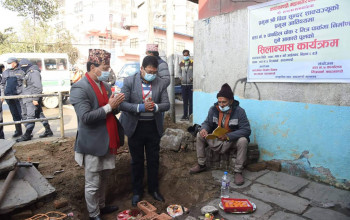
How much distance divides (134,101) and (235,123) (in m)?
1.56

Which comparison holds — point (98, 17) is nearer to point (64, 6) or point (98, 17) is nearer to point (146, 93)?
point (64, 6)

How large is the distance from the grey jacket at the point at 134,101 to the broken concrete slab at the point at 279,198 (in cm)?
149

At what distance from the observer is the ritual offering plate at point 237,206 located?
2.79 m

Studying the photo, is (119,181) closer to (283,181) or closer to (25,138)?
(283,181)

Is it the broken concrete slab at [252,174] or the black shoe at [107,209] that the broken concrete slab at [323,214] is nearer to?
the broken concrete slab at [252,174]

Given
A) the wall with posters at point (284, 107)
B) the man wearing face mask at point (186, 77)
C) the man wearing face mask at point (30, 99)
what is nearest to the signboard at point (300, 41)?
the wall with posters at point (284, 107)

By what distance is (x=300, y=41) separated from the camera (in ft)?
11.4

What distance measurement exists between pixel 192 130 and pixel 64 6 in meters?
50.0

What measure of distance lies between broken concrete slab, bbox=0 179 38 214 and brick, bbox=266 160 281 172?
3.22m

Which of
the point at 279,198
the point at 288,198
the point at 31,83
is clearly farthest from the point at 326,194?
the point at 31,83

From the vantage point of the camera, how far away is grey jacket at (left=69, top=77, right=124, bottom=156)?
2.49m

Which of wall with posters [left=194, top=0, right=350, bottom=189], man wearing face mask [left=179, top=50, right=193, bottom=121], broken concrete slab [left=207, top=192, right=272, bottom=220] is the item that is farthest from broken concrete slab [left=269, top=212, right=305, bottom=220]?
man wearing face mask [left=179, top=50, right=193, bottom=121]

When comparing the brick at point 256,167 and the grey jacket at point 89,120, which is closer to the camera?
the grey jacket at point 89,120

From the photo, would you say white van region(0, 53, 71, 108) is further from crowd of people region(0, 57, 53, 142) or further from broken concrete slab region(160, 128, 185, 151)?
broken concrete slab region(160, 128, 185, 151)
